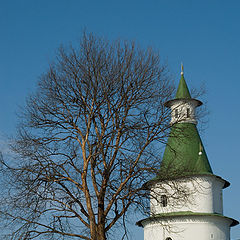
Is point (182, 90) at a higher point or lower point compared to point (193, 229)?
higher

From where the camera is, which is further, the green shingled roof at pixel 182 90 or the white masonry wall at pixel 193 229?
the green shingled roof at pixel 182 90

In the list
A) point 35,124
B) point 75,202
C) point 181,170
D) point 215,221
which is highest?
point 215,221

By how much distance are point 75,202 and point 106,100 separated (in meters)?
3.03

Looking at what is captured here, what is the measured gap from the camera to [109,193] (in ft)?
45.6

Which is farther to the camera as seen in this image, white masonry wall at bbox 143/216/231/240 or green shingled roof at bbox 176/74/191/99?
green shingled roof at bbox 176/74/191/99

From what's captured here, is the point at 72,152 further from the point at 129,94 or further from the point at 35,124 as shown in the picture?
the point at 129,94

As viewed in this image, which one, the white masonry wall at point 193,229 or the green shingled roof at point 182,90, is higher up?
the green shingled roof at point 182,90

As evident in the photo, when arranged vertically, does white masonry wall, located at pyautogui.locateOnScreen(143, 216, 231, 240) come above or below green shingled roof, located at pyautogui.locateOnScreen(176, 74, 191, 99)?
below

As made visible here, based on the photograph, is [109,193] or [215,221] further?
[215,221]

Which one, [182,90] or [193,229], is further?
[182,90]

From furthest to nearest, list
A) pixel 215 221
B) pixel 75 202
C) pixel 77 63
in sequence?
pixel 215 221 → pixel 77 63 → pixel 75 202

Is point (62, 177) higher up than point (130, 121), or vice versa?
point (130, 121)

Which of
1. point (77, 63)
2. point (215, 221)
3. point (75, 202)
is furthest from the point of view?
point (215, 221)

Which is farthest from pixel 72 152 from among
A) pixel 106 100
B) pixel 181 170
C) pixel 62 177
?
pixel 181 170
